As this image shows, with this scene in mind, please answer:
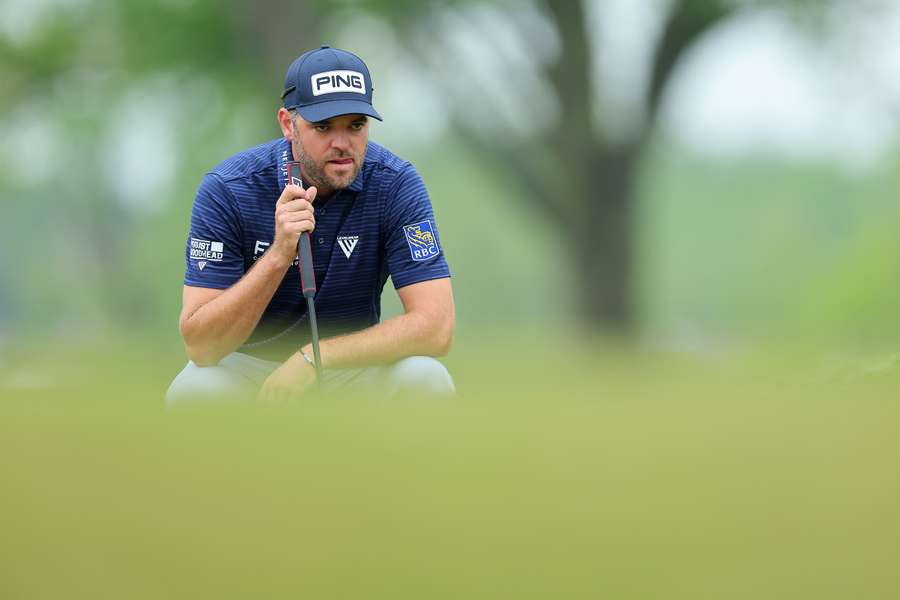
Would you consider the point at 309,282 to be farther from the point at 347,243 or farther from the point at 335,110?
the point at 335,110

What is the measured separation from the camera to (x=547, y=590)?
2.45 feet

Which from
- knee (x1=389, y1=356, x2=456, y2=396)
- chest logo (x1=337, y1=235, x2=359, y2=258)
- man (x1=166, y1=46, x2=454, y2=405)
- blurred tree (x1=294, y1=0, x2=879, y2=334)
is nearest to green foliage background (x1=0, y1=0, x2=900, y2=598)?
knee (x1=389, y1=356, x2=456, y2=396)

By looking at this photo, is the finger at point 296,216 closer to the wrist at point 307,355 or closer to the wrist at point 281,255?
the wrist at point 281,255

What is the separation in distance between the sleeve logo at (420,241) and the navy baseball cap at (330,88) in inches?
14.4

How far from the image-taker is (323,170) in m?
3.68

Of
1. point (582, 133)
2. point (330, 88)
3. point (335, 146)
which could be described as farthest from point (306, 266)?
point (582, 133)

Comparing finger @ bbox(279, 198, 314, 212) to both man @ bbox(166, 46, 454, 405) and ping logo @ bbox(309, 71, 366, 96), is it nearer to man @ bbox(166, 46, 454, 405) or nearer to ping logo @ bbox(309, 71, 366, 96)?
man @ bbox(166, 46, 454, 405)

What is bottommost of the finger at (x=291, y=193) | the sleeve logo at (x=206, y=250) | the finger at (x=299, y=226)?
the sleeve logo at (x=206, y=250)

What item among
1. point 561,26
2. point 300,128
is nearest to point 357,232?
point 300,128

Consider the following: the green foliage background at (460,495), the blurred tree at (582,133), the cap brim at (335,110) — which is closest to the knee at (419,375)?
the cap brim at (335,110)

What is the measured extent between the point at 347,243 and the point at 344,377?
0.39 metres

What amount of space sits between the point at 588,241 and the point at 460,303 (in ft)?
158

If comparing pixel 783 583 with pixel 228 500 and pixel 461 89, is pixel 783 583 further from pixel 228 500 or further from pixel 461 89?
pixel 461 89

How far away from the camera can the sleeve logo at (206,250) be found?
3.67 meters
